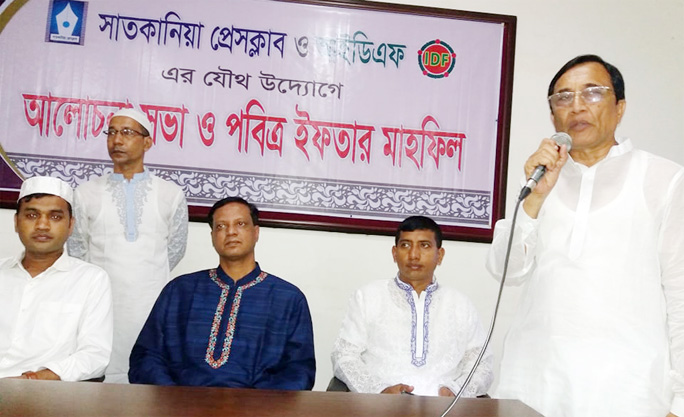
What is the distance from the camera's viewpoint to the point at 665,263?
1.89 meters

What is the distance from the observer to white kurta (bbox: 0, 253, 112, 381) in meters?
2.86

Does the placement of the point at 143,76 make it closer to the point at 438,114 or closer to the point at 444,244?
the point at 438,114

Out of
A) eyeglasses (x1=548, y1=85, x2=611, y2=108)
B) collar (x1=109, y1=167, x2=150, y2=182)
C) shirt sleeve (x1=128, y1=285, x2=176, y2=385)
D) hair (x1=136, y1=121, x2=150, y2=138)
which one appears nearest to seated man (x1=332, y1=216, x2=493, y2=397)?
shirt sleeve (x1=128, y1=285, x2=176, y2=385)

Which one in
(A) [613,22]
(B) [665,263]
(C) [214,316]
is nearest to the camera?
(B) [665,263]

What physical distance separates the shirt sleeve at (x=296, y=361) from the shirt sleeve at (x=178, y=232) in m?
1.03

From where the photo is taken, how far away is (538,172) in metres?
1.76

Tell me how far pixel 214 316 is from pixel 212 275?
0.21 metres

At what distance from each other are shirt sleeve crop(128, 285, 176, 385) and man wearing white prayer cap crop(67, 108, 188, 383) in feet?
1.98

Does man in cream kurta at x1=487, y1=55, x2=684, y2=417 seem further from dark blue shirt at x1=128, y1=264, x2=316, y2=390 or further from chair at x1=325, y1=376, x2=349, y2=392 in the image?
chair at x1=325, y1=376, x2=349, y2=392

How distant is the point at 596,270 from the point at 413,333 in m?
1.44

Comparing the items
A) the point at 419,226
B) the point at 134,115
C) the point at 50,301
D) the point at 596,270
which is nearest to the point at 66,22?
the point at 134,115

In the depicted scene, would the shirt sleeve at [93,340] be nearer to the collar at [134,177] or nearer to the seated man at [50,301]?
the seated man at [50,301]

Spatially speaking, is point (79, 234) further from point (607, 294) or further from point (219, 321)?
point (607, 294)

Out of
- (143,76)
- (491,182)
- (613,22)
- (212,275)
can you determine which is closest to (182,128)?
(143,76)
